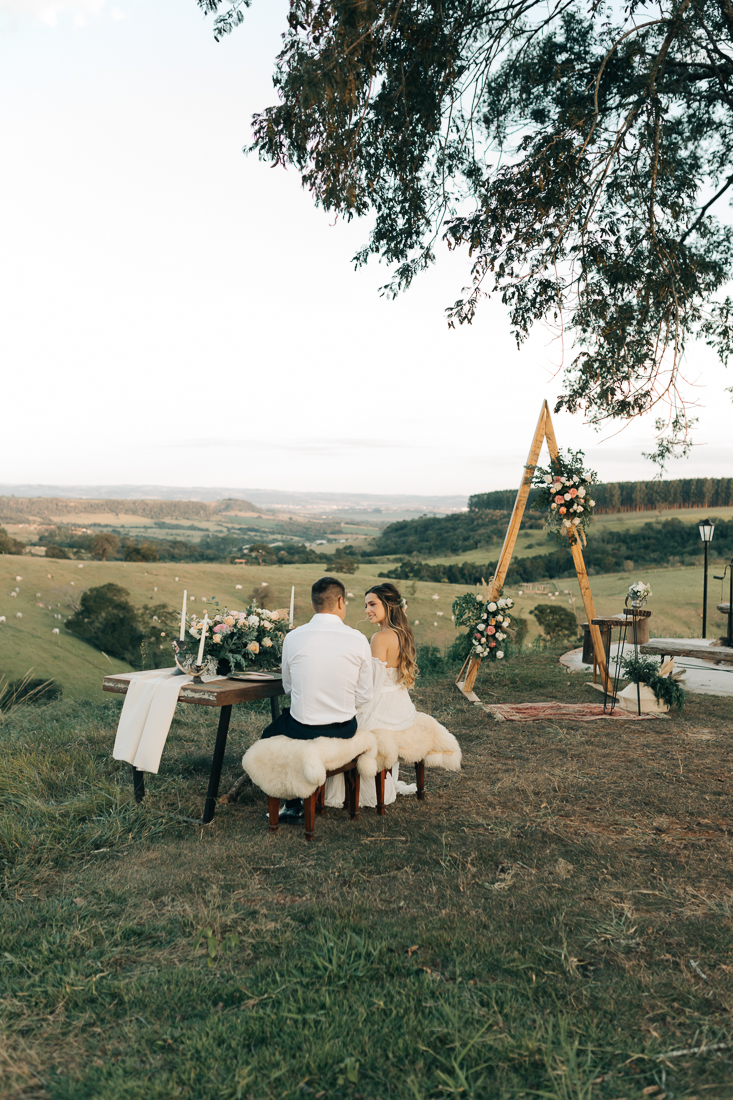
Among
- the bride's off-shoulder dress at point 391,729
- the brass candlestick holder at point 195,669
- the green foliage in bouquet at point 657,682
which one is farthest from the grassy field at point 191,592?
the brass candlestick holder at point 195,669

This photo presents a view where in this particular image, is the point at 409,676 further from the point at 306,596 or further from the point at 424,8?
the point at 306,596

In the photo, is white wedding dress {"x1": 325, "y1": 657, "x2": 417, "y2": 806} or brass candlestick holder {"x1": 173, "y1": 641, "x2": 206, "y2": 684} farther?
white wedding dress {"x1": 325, "y1": 657, "x2": 417, "y2": 806}

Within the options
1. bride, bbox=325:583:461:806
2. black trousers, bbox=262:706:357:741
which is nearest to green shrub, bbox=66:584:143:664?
bride, bbox=325:583:461:806

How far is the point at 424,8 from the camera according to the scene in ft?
20.0

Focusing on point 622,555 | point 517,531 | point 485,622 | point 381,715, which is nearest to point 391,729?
point 381,715

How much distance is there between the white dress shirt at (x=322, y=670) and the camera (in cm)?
404

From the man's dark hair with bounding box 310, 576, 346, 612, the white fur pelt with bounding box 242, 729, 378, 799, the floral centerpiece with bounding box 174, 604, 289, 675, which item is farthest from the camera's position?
the floral centerpiece with bounding box 174, 604, 289, 675

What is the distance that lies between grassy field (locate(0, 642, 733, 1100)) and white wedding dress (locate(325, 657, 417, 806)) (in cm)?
16

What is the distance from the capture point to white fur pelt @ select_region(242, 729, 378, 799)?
3.84m

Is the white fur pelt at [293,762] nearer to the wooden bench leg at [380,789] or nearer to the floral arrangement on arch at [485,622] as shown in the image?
the wooden bench leg at [380,789]

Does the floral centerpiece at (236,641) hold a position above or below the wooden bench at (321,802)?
above

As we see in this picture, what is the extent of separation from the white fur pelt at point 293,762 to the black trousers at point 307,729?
38 millimetres

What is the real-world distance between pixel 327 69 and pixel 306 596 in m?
24.6

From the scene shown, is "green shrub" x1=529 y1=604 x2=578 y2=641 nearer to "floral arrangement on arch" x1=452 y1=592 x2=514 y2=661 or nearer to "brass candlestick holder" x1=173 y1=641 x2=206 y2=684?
"floral arrangement on arch" x1=452 y1=592 x2=514 y2=661
